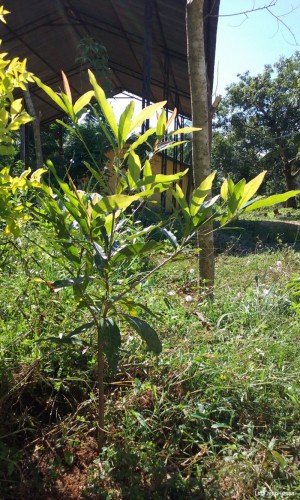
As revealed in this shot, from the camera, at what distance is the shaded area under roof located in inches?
394

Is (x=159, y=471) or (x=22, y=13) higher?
(x=22, y=13)

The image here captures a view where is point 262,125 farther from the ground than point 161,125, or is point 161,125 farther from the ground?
point 262,125

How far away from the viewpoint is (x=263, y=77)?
27.9 meters

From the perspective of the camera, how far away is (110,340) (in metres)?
1.58

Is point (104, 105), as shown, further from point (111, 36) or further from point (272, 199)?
point (111, 36)

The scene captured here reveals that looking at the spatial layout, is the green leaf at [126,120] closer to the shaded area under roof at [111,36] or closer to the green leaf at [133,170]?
the green leaf at [133,170]

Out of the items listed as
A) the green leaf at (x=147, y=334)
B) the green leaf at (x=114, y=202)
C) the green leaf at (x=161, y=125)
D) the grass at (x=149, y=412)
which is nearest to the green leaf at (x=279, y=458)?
the grass at (x=149, y=412)

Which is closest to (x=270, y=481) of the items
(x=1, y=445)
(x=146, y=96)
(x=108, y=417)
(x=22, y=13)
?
(x=108, y=417)

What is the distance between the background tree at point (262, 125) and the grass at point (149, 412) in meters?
24.4

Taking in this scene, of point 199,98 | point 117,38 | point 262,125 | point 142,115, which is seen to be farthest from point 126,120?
point 262,125

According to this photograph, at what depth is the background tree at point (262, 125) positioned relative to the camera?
26719 mm

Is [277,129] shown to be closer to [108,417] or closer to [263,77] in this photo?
[263,77]

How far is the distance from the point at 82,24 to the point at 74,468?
12.7 m

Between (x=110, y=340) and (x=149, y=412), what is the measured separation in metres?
0.61
